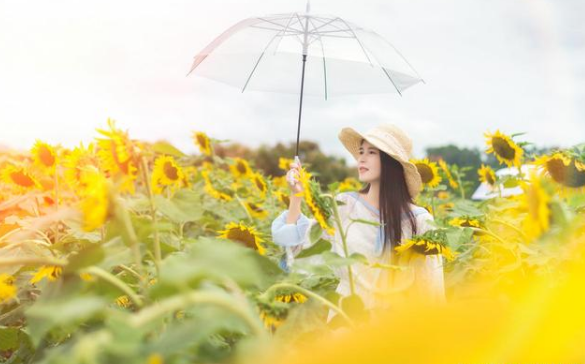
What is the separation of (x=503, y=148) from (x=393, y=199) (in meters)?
0.69

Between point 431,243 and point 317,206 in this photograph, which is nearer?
point 317,206

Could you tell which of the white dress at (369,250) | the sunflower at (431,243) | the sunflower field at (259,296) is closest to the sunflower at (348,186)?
the white dress at (369,250)

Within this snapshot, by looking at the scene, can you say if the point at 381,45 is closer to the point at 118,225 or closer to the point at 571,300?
the point at 118,225

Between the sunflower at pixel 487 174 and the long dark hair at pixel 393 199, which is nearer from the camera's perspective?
the long dark hair at pixel 393 199

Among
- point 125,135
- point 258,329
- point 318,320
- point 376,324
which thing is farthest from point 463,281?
point 376,324

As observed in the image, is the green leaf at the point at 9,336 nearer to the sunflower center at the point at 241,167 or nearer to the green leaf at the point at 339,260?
the green leaf at the point at 339,260

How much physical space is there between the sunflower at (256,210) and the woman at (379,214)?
4.55 feet

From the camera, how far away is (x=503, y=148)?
8.40 feet

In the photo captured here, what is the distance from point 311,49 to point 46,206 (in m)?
1.30

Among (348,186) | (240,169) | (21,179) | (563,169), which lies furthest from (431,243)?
(240,169)

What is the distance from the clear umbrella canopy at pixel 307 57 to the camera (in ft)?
8.42

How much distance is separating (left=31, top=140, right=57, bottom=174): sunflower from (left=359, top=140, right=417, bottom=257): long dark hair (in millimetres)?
1123

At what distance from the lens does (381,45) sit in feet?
9.11

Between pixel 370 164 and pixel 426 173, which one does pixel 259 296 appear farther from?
pixel 426 173
